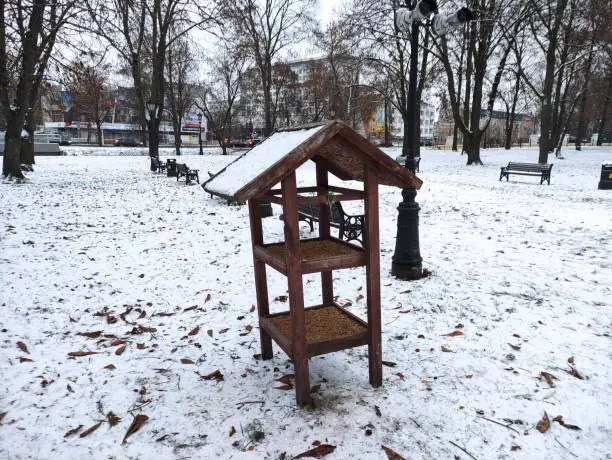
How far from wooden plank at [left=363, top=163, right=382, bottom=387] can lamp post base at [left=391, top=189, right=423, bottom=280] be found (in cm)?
251

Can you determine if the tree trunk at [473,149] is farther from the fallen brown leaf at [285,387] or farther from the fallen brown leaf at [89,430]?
the fallen brown leaf at [89,430]

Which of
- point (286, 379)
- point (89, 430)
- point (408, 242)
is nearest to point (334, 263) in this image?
point (286, 379)

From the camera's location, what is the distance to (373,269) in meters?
3.19

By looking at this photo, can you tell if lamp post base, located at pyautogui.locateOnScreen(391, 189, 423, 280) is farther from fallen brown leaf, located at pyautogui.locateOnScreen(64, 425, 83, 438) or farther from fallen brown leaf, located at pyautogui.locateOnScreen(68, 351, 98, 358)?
fallen brown leaf, located at pyautogui.locateOnScreen(64, 425, 83, 438)

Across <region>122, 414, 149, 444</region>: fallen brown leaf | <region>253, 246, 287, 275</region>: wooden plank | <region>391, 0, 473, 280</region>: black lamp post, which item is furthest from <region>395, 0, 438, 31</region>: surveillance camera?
<region>122, 414, 149, 444</region>: fallen brown leaf

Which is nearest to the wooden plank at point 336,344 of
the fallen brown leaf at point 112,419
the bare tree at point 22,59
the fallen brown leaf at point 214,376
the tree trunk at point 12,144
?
the fallen brown leaf at point 214,376

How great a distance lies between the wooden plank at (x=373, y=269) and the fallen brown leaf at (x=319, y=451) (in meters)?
0.81

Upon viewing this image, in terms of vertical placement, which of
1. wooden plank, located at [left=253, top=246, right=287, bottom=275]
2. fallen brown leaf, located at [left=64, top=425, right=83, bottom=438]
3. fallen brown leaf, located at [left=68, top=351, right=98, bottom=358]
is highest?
wooden plank, located at [left=253, top=246, right=287, bottom=275]

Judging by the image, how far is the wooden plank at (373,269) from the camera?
307cm

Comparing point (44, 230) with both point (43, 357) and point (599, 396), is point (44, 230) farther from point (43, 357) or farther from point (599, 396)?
point (599, 396)

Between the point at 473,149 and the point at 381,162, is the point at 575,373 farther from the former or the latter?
the point at 473,149

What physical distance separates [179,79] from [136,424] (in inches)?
1477

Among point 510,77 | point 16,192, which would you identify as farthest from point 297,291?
point 510,77

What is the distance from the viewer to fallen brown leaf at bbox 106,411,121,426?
2.96m
